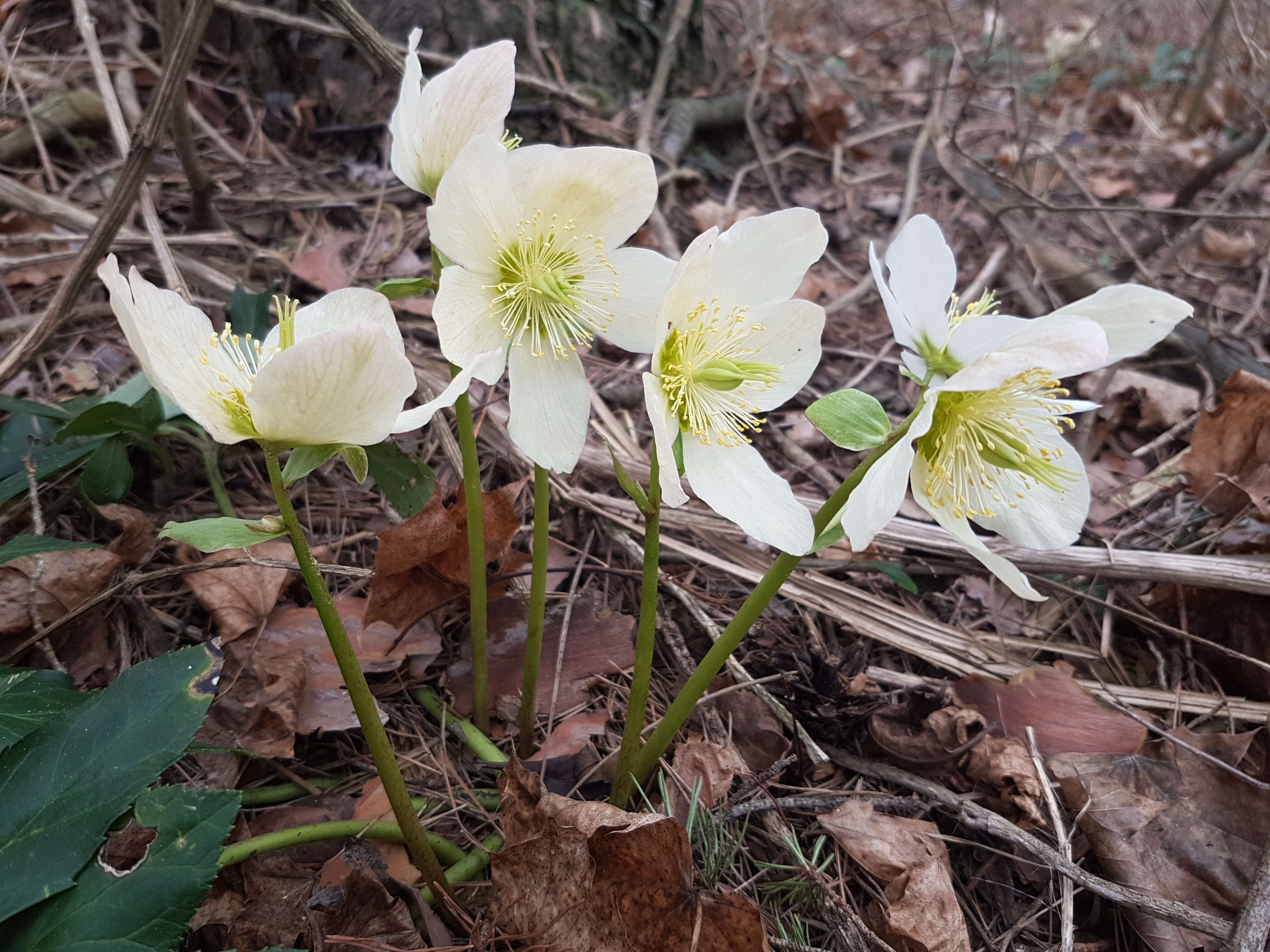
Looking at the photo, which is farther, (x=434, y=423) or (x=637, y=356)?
(x=637, y=356)

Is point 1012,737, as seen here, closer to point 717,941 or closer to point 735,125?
point 717,941

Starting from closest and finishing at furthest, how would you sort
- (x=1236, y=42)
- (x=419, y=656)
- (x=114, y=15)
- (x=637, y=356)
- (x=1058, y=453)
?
(x=1058, y=453) → (x=419, y=656) → (x=637, y=356) → (x=114, y=15) → (x=1236, y=42)

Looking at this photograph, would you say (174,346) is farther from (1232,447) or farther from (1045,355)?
(1232,447)

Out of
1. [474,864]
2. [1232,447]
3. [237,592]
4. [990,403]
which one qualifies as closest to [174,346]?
[237,592]

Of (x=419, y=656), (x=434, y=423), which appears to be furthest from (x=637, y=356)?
(x=419, y=656)

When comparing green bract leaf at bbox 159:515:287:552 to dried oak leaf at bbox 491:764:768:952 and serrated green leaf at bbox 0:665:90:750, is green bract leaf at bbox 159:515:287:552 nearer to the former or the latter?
serrated green leaf at bbox 0:665:90:750

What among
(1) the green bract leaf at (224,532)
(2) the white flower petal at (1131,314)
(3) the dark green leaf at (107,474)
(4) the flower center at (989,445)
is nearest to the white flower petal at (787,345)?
(4) the flower center at (989,445)

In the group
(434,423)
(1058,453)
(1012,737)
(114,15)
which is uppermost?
(114,15)
